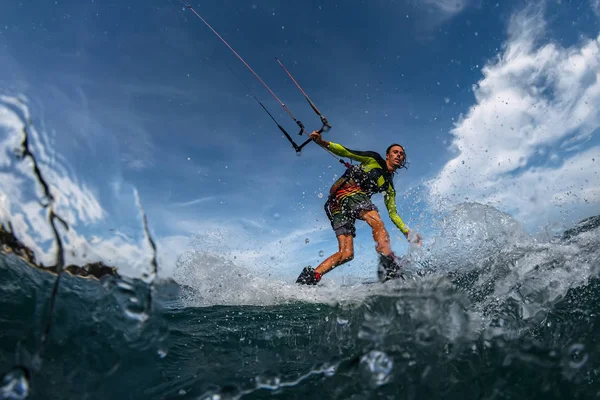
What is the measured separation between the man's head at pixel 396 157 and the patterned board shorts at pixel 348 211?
886mm

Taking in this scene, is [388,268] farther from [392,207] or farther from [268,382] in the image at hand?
[268,382]

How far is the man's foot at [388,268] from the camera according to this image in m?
4.74

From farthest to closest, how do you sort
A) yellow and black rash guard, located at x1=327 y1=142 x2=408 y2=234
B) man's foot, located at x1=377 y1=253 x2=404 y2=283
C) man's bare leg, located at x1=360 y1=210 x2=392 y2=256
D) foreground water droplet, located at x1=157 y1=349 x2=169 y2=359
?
yellow and black rash guard, located at x1=327 y1=142 x2=408 y2=234 → man's bare leg, located at x1=360 y1=210 x2=392 y2=256 → man's foot, located at x1=377 y1=253 x2=404 y2=283 → foreground water droplet, located at x1=157 y1=349 x2=169 y2=359

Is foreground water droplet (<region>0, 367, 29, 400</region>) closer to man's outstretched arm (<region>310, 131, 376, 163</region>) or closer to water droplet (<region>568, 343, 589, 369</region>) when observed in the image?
water droplet (<region>568, 343, 589, 369</region>)

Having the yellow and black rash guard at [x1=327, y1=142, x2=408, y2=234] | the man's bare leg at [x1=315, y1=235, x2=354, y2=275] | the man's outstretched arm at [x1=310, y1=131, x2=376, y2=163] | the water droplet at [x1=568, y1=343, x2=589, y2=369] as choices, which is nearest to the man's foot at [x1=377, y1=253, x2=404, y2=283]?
the man's bare leg at [x1=315, y1=235, x2=354, y2=275]

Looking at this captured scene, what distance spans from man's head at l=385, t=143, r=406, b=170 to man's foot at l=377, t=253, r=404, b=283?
1.94m

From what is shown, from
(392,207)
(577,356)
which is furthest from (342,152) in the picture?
(577,356)

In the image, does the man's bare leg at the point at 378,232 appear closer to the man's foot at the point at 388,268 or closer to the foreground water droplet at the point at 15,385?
the man's foot at the point at 388,268

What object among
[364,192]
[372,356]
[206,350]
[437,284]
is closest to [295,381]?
[372,356]

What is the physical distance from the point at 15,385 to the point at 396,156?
607 centimetres

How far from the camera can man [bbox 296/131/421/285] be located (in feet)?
19.9

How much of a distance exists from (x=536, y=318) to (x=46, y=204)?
159 inches

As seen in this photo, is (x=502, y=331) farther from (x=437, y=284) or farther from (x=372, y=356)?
(x=372, y=356)

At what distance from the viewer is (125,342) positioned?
2557 millimetres
